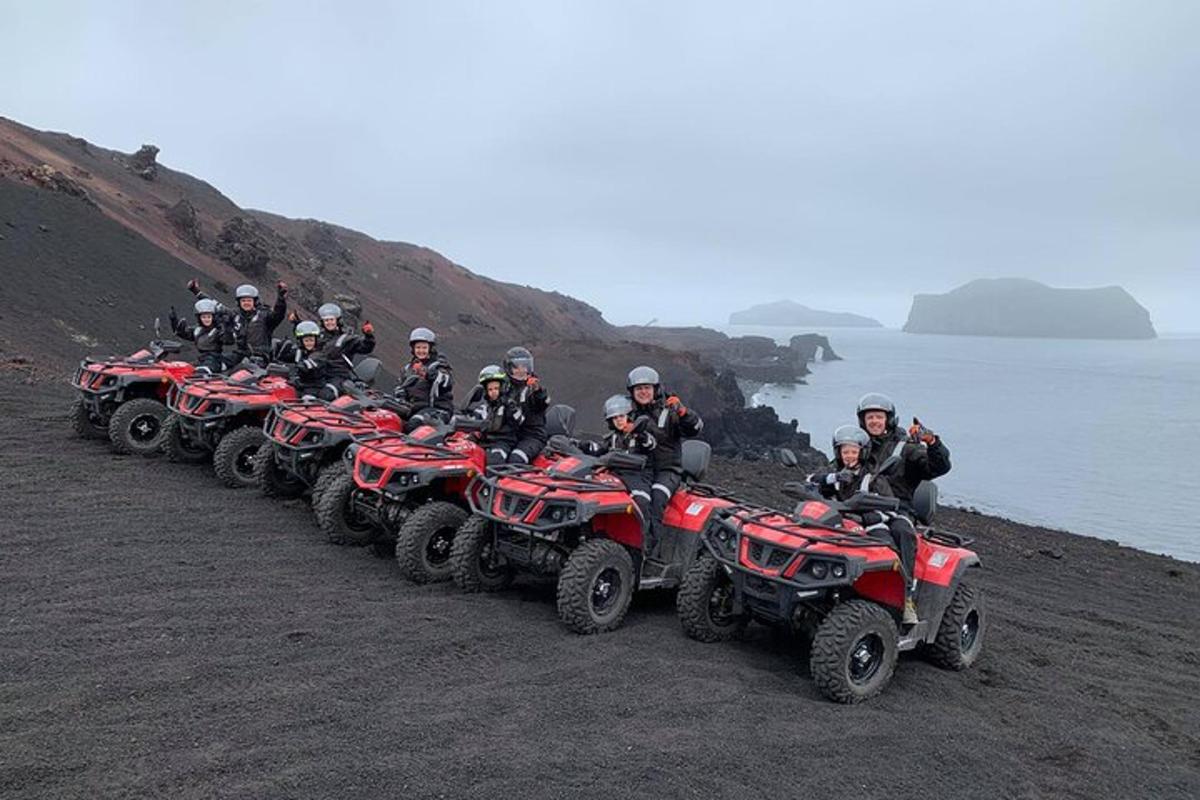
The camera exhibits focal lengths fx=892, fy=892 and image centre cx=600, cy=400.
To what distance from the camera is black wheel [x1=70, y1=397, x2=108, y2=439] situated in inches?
476

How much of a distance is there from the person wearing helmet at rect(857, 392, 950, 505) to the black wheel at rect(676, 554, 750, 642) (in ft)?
4.87

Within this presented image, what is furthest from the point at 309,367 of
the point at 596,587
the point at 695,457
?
the point at 596,587

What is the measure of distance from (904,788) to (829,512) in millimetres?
2041

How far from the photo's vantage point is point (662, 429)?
26.2 feet

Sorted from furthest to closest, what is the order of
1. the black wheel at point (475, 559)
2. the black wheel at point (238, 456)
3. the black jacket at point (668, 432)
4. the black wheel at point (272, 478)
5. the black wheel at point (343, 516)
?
the black wheel at point (238, 456)
the black wheel at point (272, 478)
the black wheel at point (343, 516)
the black jacket at point (668, 432)
the black wheel at point (475, 559)

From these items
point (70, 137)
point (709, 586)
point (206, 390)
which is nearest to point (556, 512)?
point (709, 586)

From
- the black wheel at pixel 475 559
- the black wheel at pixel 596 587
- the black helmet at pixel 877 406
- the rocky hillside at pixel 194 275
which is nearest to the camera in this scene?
the black wheel at pixel 596 587

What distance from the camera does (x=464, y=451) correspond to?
27.9 ft

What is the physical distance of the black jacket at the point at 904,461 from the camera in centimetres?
684

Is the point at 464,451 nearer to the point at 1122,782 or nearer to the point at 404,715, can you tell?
the point at 404,715

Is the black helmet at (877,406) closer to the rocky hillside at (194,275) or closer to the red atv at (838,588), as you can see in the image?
the red atv at (838,588)

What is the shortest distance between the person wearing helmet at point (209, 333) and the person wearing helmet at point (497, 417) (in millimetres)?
6004

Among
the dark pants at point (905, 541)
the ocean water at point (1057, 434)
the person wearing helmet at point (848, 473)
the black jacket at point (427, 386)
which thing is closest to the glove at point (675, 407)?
the person wearing helmet at point (848, 473)

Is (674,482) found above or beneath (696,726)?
above
